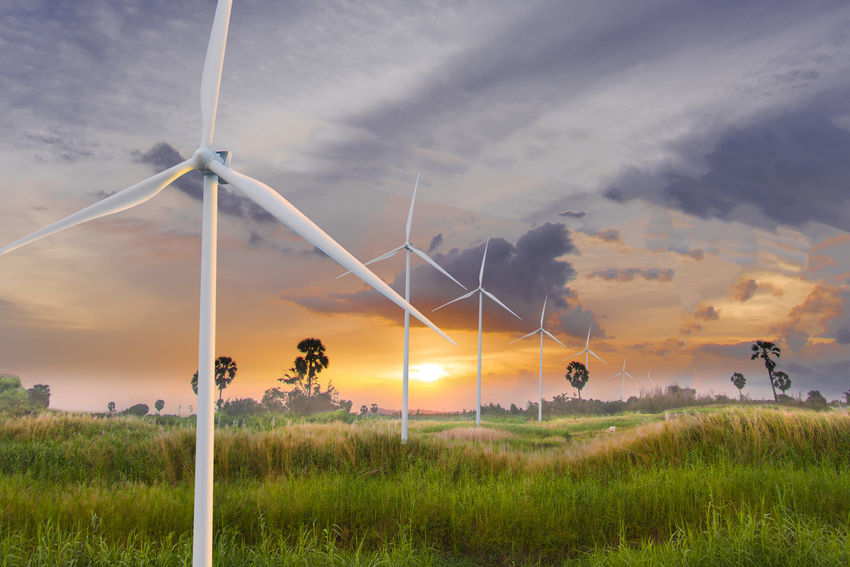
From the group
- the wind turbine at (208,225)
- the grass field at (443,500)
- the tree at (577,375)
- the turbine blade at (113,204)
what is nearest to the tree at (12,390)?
the grass field at (443,500)

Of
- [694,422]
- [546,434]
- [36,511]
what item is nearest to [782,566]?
[694,422]

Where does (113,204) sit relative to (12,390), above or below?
above

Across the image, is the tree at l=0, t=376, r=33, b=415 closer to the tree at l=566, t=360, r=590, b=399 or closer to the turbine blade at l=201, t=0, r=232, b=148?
the turbine blade at l=201, t=0, r=232, b=148

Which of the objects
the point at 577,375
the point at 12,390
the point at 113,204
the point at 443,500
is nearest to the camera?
the point at 113,204

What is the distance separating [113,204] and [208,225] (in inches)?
124

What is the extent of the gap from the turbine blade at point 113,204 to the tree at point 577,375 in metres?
114

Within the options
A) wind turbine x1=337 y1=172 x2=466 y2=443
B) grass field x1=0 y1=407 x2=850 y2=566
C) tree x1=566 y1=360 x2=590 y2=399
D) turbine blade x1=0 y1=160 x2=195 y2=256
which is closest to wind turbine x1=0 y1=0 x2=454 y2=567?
turbine blade x1=0 y1=160 x2=195 y2=256

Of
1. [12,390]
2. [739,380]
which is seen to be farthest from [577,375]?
[12,390]

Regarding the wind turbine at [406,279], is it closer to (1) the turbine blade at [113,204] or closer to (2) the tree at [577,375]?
(1) the turbine blade at [113,204]

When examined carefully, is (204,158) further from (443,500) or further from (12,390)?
(12,390)

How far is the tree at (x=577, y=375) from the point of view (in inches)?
4604

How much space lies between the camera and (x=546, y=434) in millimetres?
35906

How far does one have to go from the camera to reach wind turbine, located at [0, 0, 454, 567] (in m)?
7.39

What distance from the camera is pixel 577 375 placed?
390 feet
